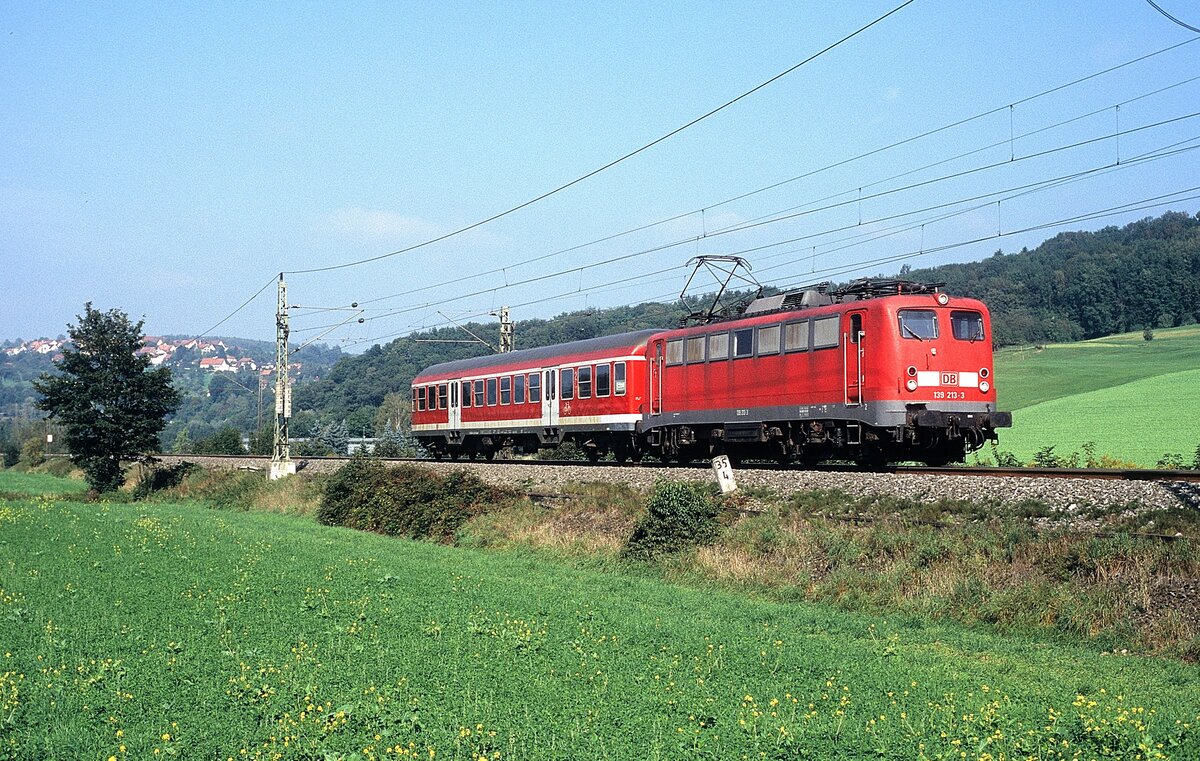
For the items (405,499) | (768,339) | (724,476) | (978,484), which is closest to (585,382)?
(405,499)

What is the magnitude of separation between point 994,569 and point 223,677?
10.8 meters

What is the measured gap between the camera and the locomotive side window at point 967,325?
952 inches

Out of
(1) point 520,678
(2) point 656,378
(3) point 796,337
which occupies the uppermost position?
(3) point 796,337

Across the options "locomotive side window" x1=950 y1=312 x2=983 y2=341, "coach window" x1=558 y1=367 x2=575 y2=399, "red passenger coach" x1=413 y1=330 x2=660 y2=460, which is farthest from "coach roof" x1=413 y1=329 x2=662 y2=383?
"locomotive side window" x1=950 y1=312 x2=983 y2=341

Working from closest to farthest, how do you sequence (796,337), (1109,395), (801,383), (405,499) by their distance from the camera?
1. (801,383)
2. (796,337)
3. (405,499)
4. (1109,395)

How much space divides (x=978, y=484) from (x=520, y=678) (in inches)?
457

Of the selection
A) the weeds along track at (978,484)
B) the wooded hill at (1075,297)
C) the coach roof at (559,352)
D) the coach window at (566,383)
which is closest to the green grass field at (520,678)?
the weeds along track at (978,484)

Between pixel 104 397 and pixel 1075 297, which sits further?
pixel 1075 297

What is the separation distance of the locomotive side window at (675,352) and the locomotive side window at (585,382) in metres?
4.27

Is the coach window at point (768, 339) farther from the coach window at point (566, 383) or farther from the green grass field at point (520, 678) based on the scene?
the coach window at point (566, 383)

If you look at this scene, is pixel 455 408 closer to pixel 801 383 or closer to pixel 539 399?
pixel 539 399

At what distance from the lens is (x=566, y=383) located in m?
35.9

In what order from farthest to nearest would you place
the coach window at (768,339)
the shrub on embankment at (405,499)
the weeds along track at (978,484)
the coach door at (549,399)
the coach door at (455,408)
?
the coach door at (455,408), the coach door at (549,399), the shrub on embankment at (405,499), the coach window at (768,339), the weeds along track at (978,484)

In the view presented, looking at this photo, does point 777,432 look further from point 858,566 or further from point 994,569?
point 994,569
